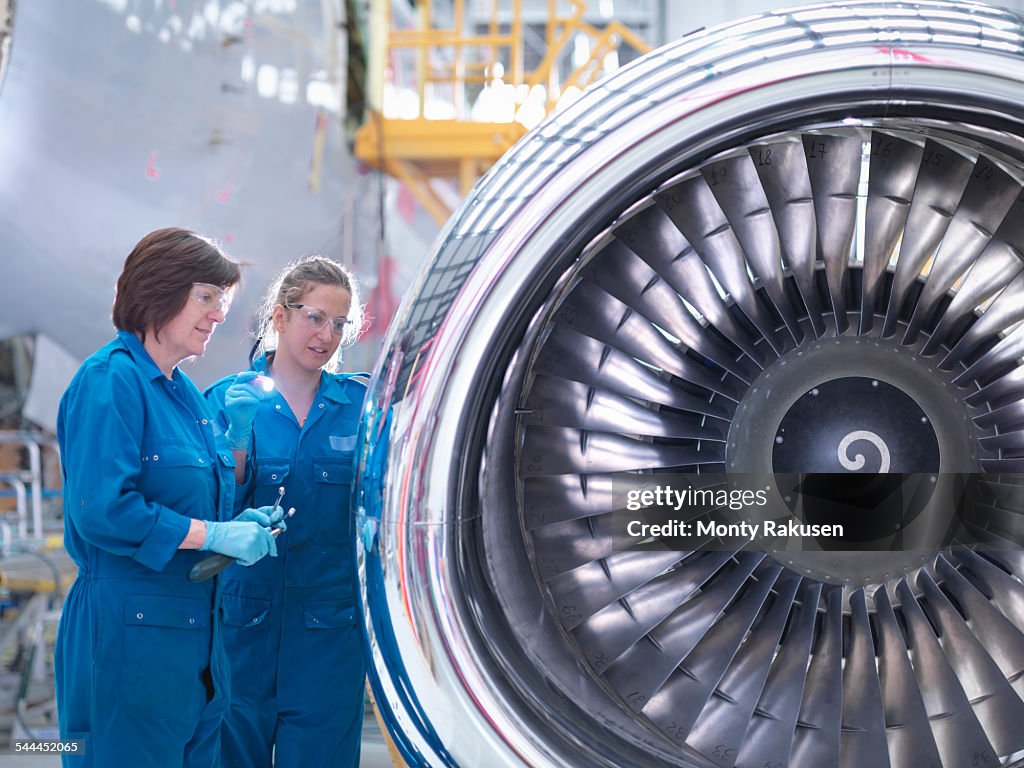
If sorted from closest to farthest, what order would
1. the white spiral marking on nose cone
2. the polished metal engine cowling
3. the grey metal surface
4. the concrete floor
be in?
1. the polished metal engine cowling
2. the white spiral marking on nose cone
3. the concrete floor
4. the grey metal surface

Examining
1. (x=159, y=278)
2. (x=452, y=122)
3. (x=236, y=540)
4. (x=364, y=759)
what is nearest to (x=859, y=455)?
(x=236, y=540)

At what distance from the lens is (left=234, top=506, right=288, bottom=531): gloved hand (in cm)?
176

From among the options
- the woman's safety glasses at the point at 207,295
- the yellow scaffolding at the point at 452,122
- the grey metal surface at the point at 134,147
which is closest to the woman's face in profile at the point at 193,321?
the woman's safety glasses at the point at 207,295

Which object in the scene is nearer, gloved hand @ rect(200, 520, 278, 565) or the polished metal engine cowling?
the polished metal engine cowling

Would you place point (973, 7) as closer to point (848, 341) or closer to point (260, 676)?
point (848, 341)

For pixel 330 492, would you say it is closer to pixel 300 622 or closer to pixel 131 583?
pixel 300 622

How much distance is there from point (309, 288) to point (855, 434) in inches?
43.6

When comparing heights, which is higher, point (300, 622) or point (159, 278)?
point (159, 278)

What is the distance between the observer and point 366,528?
47.6 inches

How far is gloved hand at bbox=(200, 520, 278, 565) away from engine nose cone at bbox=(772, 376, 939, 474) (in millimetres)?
842

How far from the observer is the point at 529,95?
18.6 feet

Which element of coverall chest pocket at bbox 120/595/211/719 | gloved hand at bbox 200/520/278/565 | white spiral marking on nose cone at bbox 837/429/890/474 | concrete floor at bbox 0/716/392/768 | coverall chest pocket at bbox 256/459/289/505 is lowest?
concrete floor at bbox 0/716/392/768

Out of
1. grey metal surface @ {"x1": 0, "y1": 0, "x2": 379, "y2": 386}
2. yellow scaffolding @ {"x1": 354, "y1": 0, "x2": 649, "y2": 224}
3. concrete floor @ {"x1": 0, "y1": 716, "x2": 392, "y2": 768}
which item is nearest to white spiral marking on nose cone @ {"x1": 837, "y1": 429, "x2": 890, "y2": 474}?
concrete floor @ {"x1": 0, "y1": 716, "x2": 392, "y2": 768}

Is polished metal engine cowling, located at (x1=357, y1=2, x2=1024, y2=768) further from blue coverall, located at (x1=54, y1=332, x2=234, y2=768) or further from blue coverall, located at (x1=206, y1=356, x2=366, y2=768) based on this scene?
blue coverall, located at (x1=206, y1=356, x2=366, y2=768)
